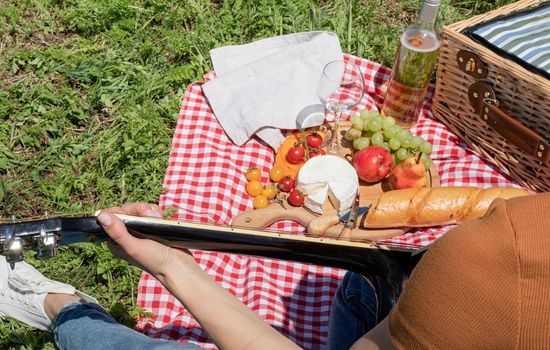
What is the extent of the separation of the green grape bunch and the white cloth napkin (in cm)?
26

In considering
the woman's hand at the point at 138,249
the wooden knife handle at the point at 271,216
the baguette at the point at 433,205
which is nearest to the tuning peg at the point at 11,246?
the woman's hand at the point at 138,249

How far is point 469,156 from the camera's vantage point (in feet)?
9.41

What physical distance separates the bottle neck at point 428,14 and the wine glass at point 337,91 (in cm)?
38

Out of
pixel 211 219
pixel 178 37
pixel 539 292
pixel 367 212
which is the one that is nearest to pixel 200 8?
pixel 178 37

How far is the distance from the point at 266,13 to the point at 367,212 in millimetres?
1628

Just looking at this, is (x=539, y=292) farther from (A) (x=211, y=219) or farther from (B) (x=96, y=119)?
(B) (x=96, y=119)

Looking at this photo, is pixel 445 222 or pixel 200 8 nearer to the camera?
pixel 445 222

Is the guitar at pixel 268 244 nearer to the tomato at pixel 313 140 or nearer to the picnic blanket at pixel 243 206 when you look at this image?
the picnic blanket at pixel 243 206

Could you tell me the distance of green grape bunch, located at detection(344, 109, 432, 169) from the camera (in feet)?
8.95

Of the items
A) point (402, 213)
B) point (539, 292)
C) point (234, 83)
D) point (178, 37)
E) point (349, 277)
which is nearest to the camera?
point (539, 292)

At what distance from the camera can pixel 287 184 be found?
8.91ft

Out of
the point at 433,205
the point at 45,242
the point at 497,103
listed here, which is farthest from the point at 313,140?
the point at 45,242

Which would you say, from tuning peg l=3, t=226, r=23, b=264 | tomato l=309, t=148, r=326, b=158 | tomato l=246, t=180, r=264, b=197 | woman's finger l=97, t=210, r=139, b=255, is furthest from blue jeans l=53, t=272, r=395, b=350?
tomato l=309, t=148, r=326, b=158

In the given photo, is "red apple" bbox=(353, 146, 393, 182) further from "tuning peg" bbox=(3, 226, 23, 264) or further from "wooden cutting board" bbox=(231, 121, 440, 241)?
"tuning peg" bbox=(3, 226, 23, 264)
